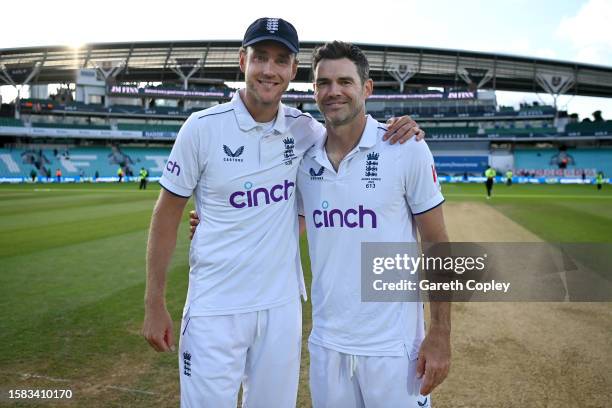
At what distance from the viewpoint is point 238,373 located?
2.72 meters

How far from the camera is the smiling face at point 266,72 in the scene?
281cm

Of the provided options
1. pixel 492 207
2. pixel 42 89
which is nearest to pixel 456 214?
pixel 492 207

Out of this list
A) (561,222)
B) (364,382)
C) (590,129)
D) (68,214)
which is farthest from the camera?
(590,129)

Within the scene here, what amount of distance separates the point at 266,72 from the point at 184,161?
2.43 feet

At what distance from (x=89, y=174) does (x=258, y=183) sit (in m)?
57.9

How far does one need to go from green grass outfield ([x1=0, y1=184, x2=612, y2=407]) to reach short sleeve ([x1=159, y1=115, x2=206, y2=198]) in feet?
6.64

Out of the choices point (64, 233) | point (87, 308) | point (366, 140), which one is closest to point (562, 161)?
point (64, 233)

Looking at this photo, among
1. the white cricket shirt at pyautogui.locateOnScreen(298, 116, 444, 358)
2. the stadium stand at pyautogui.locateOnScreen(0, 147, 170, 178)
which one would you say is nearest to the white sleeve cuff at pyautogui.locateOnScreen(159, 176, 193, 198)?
the white cricket shirt at pyautogui.locateOnScreen(298, 116, 444, 358)

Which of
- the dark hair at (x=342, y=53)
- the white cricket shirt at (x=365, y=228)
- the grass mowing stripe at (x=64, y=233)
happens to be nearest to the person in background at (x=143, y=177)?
the grass mowing stripe at (x=64, y=233)

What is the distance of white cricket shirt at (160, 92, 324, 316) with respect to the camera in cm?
276

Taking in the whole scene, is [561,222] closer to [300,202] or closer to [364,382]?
[300,202]

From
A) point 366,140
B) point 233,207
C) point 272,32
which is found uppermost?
point 272,32

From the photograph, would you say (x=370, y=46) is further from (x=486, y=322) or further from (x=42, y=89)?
(x=486, y=322)

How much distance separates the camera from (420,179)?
2553 mm
